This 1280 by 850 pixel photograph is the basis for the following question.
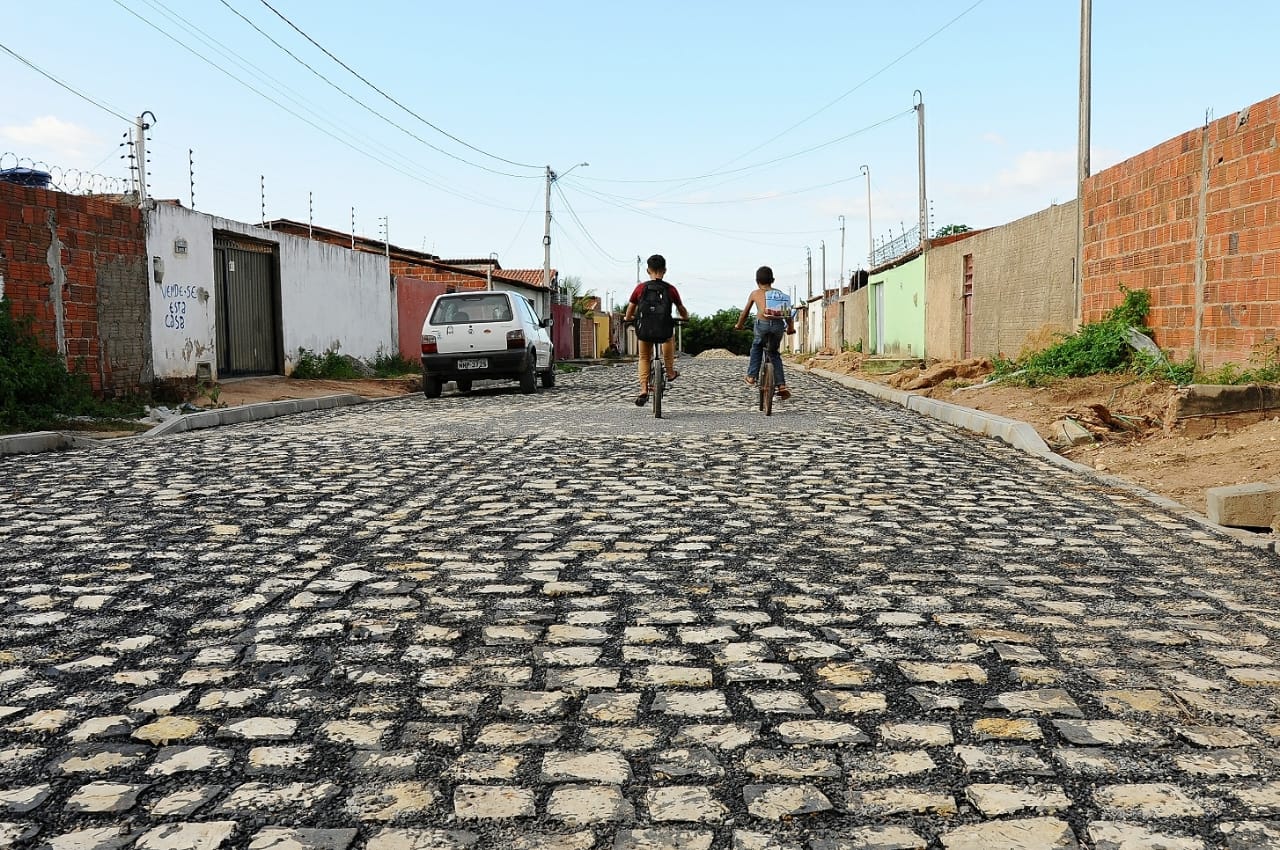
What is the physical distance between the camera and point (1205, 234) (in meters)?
10.4

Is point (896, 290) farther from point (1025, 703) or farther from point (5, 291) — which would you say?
point (1025, 703)

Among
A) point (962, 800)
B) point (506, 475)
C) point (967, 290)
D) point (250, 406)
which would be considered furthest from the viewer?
point (967, 290)

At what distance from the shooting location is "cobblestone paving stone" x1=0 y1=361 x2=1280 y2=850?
2352mm

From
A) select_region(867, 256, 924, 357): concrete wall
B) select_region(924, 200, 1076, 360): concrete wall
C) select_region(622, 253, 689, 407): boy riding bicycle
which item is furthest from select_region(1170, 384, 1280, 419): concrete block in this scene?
select_region(867, 256, 924, 357): concrete wall

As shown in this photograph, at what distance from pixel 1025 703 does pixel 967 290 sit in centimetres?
2079

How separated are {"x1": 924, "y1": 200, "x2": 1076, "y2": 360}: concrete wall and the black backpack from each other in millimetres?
6277

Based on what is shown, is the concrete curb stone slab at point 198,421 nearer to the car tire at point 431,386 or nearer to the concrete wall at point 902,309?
the car tire at point 431,386

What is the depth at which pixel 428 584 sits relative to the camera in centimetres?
436

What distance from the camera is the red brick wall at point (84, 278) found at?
11.6 metres

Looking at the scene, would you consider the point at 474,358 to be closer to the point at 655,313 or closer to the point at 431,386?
the point at 431,386

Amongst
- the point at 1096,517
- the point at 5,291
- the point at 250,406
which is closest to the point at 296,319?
the point at 250,406

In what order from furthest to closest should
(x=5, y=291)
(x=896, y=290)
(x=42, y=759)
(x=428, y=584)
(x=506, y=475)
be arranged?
(x=896, y=290) → (x=5, y=291) → (x=506, y=475) → (x=428, y=584) → (x=42, y=759)

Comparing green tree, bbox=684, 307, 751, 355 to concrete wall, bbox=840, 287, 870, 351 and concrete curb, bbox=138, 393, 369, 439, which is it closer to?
concrete wall, bbox=840, 287, 870, 351

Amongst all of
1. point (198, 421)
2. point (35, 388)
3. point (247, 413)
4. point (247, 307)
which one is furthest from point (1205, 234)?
point (247, 307)
